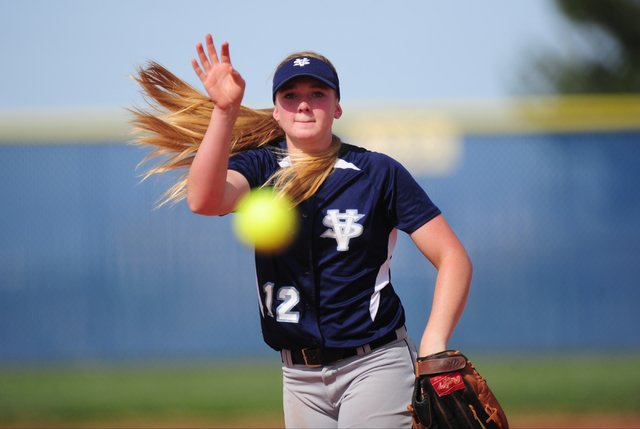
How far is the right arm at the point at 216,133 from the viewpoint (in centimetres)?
170

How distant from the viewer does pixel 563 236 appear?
5.32 meters

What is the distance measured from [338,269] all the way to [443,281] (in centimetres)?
35

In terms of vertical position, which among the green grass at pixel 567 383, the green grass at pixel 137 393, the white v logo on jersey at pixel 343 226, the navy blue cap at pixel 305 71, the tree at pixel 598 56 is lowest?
the green grass at pixel 567 383

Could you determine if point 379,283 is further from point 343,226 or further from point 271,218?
point 271,218

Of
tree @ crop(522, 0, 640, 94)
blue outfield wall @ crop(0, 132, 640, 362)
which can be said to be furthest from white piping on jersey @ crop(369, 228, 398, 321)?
tree @ crop(522, 0, 640, 94)

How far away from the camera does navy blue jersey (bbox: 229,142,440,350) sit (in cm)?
195

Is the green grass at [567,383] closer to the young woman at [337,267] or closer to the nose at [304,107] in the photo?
the young woman at [337,267]

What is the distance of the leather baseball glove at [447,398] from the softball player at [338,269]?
0.49ft

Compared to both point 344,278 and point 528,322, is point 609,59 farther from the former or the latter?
point 344,278

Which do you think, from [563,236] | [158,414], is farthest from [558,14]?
[158,414]

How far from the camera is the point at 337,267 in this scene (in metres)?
1.97

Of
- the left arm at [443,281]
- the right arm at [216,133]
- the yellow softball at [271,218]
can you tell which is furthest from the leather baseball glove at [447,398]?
the right arm at [216,133]

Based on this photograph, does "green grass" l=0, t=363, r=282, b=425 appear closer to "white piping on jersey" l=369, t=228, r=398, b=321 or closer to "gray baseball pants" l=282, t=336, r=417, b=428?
"gray baseball pants" l=282, t=336, r=417, b=428

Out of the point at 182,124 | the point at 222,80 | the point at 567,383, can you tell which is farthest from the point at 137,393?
the point at 222,80
